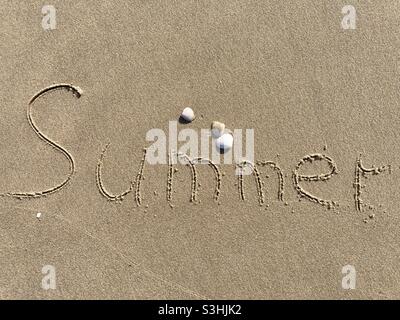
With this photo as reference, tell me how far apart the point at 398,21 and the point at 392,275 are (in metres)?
1.61

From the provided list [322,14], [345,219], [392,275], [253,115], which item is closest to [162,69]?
[253,115]

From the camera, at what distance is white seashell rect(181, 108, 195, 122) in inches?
108

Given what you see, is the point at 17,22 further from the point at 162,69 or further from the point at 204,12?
the point at 204,12

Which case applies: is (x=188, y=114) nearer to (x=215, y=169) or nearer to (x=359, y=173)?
(x=215, y=169)

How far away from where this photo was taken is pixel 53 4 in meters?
2.77

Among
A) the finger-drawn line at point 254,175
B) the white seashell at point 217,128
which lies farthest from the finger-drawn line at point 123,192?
the finger-drawn line at point 254,175

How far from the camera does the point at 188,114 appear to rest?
2.73m

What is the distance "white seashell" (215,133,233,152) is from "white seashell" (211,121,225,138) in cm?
3

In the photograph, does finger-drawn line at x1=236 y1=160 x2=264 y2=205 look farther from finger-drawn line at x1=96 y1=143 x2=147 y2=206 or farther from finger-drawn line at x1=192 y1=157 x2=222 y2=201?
finger-drawn line at x1=96 y1=143 x2=147 y2=206

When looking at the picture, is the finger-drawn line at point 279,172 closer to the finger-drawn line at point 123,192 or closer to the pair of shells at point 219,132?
the pair of shells at point 219,132

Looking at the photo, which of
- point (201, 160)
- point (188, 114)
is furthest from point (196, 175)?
point (188, 114)

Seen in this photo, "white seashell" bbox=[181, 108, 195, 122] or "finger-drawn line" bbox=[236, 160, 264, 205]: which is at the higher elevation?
"white seashell" bbox=[181, 108, 195, 122]

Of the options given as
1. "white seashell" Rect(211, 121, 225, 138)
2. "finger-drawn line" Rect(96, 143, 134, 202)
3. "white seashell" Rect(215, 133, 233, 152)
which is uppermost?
"white seashell" Rect(211, 121, 225, 138)

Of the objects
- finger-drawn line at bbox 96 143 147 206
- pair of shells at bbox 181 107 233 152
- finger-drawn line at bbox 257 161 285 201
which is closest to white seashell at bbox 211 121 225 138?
pair of shells at bbox 181 107 233 152
